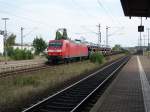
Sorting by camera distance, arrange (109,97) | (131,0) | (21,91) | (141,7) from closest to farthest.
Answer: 1. (109,97)
2. (21,91)
3. (131,0)
4. (141,7)

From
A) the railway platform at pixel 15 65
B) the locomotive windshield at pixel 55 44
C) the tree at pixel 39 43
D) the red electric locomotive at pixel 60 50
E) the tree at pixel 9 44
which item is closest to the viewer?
the railway platform at pixel 15 65

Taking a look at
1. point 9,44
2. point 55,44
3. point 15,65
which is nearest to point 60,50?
point 55,44

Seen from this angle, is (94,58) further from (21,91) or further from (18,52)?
(21,91)

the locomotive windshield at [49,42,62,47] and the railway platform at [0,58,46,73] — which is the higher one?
the locomotive windshield at [49,42,62,47]

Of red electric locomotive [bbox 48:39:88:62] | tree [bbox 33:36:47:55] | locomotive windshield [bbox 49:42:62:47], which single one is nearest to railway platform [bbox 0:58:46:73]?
red electric locomotive [bbox 48:39:88:62]

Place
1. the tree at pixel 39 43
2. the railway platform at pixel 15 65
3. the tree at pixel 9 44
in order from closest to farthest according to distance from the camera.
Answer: the railway platform at pixel 15 65 → the tree at pixel 9 44 → the tree at pixel 39 43

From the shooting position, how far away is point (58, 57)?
157ft

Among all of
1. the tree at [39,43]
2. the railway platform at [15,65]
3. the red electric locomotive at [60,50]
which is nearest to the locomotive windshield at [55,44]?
the red electric locomotive at [60,50]

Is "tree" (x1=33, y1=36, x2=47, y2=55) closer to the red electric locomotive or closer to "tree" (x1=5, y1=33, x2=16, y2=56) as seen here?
"tree" (x1=5, y1=33, x2=16, y2=56)

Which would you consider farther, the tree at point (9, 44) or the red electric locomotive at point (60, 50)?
the tree at point (9, 44)

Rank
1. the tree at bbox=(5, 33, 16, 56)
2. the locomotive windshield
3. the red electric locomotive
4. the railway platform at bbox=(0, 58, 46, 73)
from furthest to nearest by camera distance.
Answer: the tree at bbox=(5, 33, 16, 56) → the locomotive windshield → the red electric locomotive → the railway platform at bbox=(0, 58, 46, 73)

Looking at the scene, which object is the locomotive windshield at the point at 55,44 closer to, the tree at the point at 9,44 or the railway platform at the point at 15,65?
the railway platform at the point at 15,65

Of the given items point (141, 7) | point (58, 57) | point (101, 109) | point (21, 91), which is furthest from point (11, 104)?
point (58, 57)

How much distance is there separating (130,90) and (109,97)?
3.55 m
